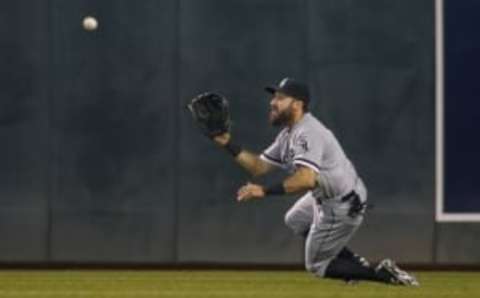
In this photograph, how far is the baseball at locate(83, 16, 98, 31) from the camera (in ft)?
56.1

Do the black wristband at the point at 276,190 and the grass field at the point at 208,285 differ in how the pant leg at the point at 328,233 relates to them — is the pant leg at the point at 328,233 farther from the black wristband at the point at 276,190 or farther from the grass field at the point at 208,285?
the black wristband at the point at 276,190

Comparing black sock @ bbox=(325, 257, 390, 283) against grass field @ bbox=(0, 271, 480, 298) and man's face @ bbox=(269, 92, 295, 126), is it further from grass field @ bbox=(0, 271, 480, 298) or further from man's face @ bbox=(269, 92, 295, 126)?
man's face @ bbox=(269, 92, 295, 126)

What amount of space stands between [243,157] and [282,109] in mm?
471

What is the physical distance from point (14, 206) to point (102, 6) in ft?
6.92

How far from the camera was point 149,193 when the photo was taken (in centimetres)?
1733

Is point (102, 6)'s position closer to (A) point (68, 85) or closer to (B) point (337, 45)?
(A) point (68, 85)

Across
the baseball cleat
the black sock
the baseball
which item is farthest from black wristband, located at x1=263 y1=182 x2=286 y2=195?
the baseball

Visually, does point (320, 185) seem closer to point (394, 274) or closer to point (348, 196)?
point (348, 196)

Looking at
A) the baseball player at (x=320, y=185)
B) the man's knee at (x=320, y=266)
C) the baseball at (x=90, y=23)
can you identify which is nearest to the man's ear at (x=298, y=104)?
the baseball player at (x=320, y=185)

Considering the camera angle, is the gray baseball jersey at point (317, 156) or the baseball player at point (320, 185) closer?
the gray baseball jersey at point (317, 156)

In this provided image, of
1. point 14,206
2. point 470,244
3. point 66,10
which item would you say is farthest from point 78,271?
point 470,244

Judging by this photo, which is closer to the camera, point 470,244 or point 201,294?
point 201,294

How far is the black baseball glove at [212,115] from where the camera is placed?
40.3 ft

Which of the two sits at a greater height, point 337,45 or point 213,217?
point 337,45
